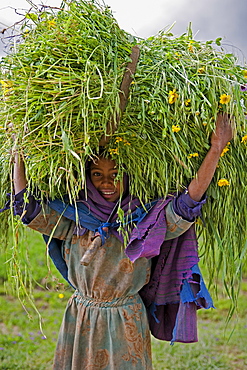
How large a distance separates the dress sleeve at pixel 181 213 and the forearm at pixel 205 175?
25 mm

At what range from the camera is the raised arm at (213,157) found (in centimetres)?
168

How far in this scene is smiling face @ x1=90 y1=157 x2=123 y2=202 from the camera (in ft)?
6.18

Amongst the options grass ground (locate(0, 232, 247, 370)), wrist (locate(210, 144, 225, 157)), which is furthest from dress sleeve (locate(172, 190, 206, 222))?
grass ground (locate(0, 232, 247, 370))

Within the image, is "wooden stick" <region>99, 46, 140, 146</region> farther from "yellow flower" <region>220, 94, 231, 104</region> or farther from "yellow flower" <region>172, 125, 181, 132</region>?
"yellow flower" <region>220, 94, 231, 104</region>

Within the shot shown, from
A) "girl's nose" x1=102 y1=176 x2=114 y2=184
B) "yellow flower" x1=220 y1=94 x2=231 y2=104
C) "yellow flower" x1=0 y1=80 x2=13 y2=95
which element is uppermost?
"yellow flower" x1=0 y1=80 x2=13 y2=95

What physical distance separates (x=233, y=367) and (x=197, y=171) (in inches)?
87.4

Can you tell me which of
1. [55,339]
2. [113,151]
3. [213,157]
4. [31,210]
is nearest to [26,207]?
[31,210]

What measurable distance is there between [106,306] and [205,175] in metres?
0.71

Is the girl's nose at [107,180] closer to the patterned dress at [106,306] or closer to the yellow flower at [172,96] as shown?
the patterned dress at [106,306]

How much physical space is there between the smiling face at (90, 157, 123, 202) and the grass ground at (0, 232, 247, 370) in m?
1.32

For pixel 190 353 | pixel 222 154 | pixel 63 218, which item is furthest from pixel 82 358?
pixel 190 353

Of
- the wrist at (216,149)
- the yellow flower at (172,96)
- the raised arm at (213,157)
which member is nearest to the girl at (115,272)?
the raised arm at (213,157)

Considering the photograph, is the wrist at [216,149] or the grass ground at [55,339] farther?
the grass ground at [55,339]

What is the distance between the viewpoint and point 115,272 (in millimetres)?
1961
